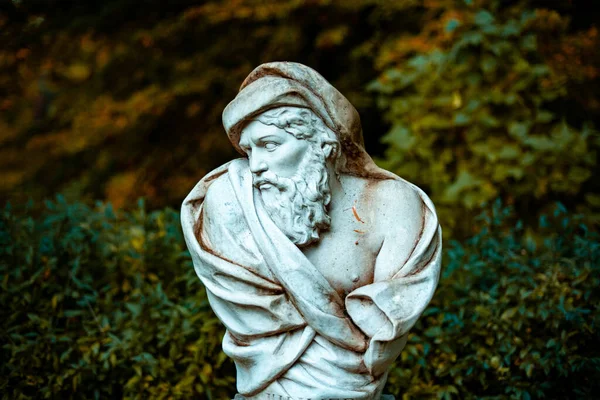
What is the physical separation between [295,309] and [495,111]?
3.65 meters

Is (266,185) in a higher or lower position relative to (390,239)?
higher

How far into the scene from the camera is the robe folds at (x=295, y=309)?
3.20m

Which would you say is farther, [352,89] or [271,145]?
[352,89]

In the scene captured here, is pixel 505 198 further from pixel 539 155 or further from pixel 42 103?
pixel 42 103

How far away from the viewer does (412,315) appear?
321cm

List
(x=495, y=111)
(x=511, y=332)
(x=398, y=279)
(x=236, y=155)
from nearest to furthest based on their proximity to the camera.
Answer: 1. (x=398, y=279)
2. (x=511, y=332)
3. (x=495, y=111)
4. (x=236, y=155)

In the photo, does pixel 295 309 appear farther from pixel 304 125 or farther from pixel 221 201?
pixel 304 125

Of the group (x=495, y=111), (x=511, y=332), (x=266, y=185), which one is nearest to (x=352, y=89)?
(x=495, y=111)

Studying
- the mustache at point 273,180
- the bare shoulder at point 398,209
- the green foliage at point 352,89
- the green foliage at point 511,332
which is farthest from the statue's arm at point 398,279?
the green foliage at point 352,89

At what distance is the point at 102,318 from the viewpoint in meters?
4.75

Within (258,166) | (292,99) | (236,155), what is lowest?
(236,155)

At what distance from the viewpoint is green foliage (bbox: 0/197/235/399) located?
4.57 meters

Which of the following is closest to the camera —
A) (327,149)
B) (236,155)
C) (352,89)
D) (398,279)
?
(398,279)

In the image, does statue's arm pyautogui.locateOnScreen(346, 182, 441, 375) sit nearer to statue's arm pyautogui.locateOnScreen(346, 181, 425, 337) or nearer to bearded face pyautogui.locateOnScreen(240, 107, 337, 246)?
statue's arm pyautogui.locateOnScreen(346, 181, 425, 337)
